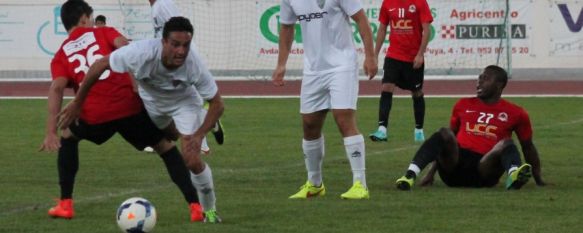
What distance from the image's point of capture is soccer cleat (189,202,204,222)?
30.2ft

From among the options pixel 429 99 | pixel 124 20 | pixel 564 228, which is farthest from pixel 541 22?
pixel 564 228

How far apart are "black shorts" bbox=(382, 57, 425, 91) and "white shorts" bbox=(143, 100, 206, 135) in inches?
294

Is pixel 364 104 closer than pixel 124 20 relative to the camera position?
Yes

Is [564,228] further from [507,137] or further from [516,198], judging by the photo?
[507,137]

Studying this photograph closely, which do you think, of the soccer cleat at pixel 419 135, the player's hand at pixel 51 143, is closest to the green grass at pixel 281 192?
the soccer cleat at pixel 419 135

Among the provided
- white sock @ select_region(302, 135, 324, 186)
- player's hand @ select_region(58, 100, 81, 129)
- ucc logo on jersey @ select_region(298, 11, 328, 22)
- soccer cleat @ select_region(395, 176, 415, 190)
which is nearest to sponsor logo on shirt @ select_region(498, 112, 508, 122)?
soccer cleat @ select_region(395, 176, 415, 190)

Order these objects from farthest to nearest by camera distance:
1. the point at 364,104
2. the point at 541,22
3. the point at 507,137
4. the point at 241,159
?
the point at 541,22, the point at 364,104, the point at 241,159, the point at 507,137

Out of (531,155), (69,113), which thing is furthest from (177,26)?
(531,155)

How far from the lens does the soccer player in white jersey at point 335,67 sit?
1041cm

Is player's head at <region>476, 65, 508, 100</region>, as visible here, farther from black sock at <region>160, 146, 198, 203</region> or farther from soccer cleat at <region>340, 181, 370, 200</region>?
black sock at <region>160, 146, 198, 203</region>

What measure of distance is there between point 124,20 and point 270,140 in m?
15.2

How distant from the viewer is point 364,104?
23.5 m

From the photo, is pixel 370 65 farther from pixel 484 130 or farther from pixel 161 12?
pixel 161 12

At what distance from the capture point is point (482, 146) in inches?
439
